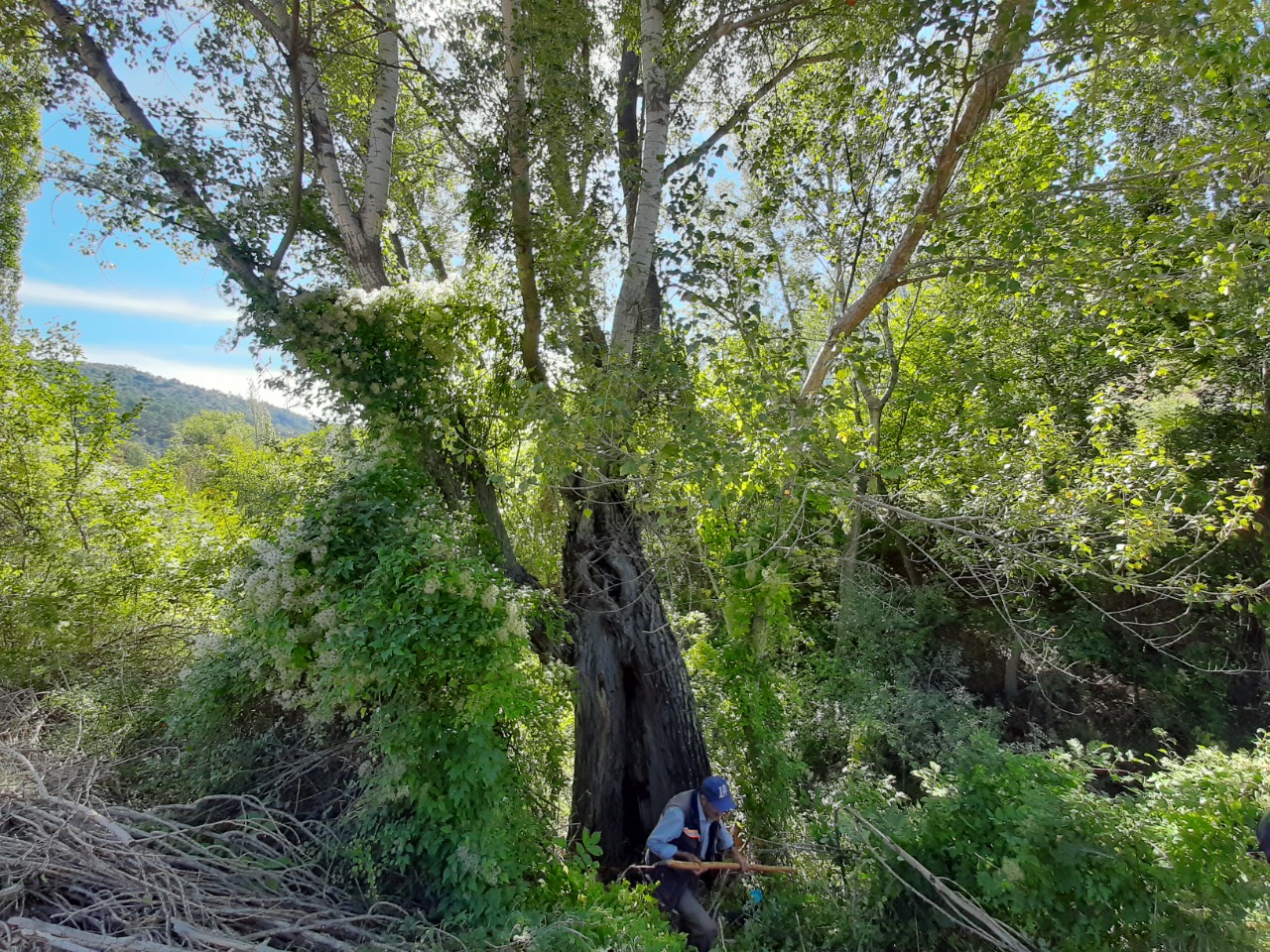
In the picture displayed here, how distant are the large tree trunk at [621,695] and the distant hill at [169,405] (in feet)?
18.9

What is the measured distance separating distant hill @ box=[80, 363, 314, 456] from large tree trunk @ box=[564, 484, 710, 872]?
5764mm

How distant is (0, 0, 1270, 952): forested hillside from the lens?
10.4 ft

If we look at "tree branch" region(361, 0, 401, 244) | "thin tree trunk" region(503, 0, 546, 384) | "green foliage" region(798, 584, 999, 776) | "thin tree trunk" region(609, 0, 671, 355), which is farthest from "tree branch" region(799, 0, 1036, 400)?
"green foliage" region(798, 584, 999, 776)

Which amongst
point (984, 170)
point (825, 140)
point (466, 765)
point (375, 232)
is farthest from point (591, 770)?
point (984, 170)

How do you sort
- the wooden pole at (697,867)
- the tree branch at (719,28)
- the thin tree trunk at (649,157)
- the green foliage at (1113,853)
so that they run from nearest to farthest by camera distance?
the green foliage at (1113,853) < the wooden pole at (697,867) < the thin tree trunk at (649,157) < the tree branch at (719,28)

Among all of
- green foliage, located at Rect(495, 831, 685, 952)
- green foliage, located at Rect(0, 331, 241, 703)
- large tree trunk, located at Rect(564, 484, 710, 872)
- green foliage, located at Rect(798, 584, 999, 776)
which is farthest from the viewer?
green foliage, located at Rect(798, 584, 999, 776)

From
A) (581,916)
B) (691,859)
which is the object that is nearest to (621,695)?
(691,859)

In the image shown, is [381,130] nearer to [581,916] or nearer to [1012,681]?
[581,916]

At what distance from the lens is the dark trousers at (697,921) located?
13.6 ft

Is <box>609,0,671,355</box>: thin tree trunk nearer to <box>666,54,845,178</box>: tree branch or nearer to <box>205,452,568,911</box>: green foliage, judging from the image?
<box>666,54,845,178</box>: tree branch

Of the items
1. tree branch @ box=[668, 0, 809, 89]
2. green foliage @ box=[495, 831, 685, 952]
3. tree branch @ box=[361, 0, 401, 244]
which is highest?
tree branch @ box=[668, 0, 809, 89]

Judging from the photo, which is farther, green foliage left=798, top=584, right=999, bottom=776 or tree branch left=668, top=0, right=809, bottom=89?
green foliage left=798, top=584, right=999, bottom=776

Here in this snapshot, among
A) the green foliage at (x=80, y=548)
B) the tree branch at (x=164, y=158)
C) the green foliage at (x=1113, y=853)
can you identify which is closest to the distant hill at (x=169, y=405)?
the green foliage at (x=80, y=548)

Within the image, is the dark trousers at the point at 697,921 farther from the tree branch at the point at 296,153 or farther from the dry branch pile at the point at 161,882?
the tree branch at the point at 296,153
